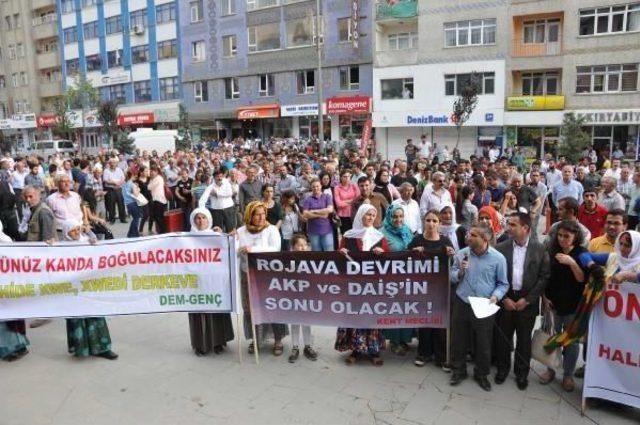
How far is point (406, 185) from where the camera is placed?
769cm

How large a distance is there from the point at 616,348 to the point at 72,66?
5706 cm

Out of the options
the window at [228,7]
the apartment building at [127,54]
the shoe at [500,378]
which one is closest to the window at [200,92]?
the apartment building at [127,54]

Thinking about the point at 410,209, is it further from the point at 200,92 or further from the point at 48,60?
the point at 48,60

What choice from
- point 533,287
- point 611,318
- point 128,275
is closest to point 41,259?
point 128,275

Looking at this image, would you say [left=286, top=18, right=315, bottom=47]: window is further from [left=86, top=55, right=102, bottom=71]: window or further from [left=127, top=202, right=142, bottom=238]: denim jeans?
[left=127, top=202, right=142, bottom=238]: denim jeans

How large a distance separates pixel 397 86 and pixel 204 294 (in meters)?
29.3

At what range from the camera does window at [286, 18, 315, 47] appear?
35844 millimetres

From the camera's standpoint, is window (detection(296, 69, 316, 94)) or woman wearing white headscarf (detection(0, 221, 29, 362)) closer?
woman wearing white headscarf (detection(0, 221, 29, 362))

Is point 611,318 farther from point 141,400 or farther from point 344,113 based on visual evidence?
point 344,113

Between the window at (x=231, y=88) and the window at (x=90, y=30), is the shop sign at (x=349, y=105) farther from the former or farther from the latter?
the window at (x=90, y=30)

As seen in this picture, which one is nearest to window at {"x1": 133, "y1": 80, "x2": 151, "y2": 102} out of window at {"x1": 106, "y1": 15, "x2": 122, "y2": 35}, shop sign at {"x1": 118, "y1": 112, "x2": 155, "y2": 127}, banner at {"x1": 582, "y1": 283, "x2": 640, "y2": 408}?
shop sign at {"x1": 118, "y1": 112, "x2": 155, "y2": 127}

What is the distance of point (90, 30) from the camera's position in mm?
49938

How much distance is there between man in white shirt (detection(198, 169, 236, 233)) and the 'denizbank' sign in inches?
904

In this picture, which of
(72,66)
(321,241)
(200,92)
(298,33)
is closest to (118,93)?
(72,66)
